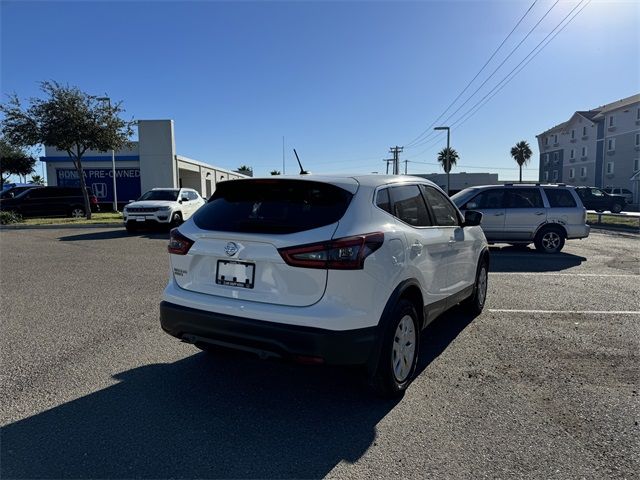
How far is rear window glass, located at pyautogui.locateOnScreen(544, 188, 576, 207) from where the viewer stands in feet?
39.5

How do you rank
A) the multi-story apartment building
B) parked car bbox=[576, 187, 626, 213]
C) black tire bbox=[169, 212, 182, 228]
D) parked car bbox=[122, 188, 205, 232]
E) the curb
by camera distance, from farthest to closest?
the multi-story apartment building, parked car bbox=[576, 187, 626, 213], the curb, black tire bbox=[169, 212, 182, 228], parked car bbox=[122, 188, 205, 232]

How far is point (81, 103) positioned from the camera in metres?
22.2

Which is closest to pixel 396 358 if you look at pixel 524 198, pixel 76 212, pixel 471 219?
pixel 471 219

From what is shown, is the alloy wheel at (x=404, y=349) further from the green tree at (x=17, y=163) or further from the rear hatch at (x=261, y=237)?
the green tree at (x=17, y=163)

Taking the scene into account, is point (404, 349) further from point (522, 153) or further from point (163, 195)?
point (522, 153)

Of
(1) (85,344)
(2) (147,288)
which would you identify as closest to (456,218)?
(1) (85,344)

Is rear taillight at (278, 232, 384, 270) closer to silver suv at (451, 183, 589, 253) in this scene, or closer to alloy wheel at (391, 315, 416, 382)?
alloy wheel at (391, 315, 416, 382)

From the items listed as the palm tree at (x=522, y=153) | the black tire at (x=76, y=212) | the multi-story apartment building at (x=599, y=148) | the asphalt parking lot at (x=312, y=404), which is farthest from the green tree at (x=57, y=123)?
the palm tree at (x=522, y=153)

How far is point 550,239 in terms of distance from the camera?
1208cm

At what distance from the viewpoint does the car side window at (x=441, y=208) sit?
15.2 ft

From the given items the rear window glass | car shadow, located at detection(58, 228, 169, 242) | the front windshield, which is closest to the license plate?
the rear window glass

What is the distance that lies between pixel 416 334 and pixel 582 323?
308 cm

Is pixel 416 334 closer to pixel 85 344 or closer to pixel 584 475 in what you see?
pixel 584 475

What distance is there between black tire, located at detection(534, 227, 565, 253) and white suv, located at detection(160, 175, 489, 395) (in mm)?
9310
